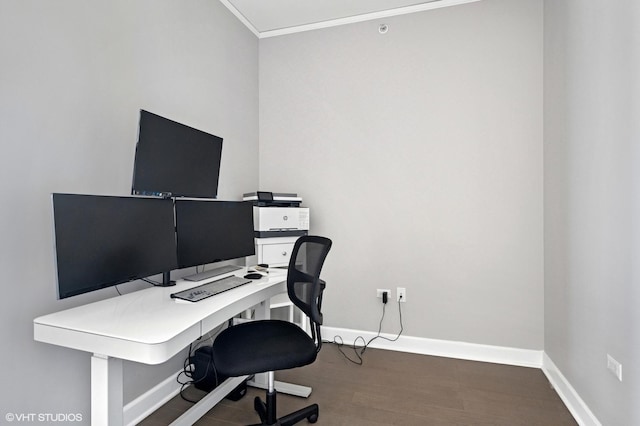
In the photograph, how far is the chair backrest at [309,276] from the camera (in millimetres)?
1716

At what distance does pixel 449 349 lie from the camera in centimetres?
272

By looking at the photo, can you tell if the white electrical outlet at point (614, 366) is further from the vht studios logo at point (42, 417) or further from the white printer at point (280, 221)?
the vht studios logo at point (42, 417)

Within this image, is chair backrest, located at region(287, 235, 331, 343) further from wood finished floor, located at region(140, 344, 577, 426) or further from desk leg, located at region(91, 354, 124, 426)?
desk leg, located at region(91, 354, 124, 426)

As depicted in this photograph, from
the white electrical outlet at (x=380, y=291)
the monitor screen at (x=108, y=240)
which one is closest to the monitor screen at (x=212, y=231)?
the monitor screen at (x=108, y=240)

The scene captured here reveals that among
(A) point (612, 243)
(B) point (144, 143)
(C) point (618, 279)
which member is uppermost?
(B) point (144, 143)

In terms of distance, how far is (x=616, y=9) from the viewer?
155cm

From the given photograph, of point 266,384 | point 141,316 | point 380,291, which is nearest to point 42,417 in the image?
point 141,316

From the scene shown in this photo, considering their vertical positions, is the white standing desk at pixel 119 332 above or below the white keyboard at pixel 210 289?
below

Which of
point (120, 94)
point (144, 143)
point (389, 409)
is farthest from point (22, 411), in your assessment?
point (389, 409)

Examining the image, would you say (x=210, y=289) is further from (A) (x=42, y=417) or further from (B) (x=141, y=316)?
(A) (x=42, y=417)

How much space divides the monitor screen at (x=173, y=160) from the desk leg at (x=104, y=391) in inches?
32.2

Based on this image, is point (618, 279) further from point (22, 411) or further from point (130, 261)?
point (22, 411)

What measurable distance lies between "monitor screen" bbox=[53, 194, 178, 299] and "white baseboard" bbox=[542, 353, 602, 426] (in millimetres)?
2416

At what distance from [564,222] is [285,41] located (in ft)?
9.28
